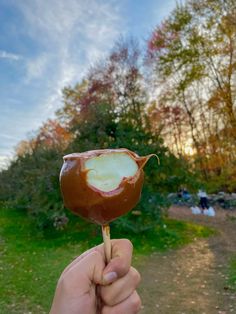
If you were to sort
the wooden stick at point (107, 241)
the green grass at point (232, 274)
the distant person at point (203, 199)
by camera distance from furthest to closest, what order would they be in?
the distant person at point (203, 199) → the green grass at point (232, 274) → the wooden stick at point (107, 241)

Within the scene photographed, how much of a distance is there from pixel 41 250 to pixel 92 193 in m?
7.65

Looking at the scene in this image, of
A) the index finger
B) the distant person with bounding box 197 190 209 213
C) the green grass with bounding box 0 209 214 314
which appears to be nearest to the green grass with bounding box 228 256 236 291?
the green grass with bounding box 0 209 214 314

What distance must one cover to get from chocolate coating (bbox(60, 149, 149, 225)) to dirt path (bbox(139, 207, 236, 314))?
14.0ft

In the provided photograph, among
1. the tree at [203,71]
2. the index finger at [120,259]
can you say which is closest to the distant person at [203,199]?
the tree at [203,71]

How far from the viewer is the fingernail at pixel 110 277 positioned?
1.24 meters

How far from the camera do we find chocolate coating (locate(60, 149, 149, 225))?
4.20ft

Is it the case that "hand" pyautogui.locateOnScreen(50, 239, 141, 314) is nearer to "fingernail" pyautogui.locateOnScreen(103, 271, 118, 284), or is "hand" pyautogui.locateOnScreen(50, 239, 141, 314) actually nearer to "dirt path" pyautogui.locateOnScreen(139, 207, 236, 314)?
"fingernail" pyautogui.locateOnScreen(103, 271, 118, 284)

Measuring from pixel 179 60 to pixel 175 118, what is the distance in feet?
13.7

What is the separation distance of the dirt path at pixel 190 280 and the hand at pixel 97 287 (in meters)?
4.15

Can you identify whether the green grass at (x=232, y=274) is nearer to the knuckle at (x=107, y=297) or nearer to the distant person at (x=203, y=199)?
the knuckle at (x=107, y=297)

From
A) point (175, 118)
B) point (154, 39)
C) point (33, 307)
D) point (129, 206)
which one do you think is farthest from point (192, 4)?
point (129, 206)

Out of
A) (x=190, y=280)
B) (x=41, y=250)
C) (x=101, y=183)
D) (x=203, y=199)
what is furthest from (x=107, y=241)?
(x=203, y=199)

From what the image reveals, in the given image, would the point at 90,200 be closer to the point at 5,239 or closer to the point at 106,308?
the point at 106,308

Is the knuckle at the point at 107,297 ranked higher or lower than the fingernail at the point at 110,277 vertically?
lower
